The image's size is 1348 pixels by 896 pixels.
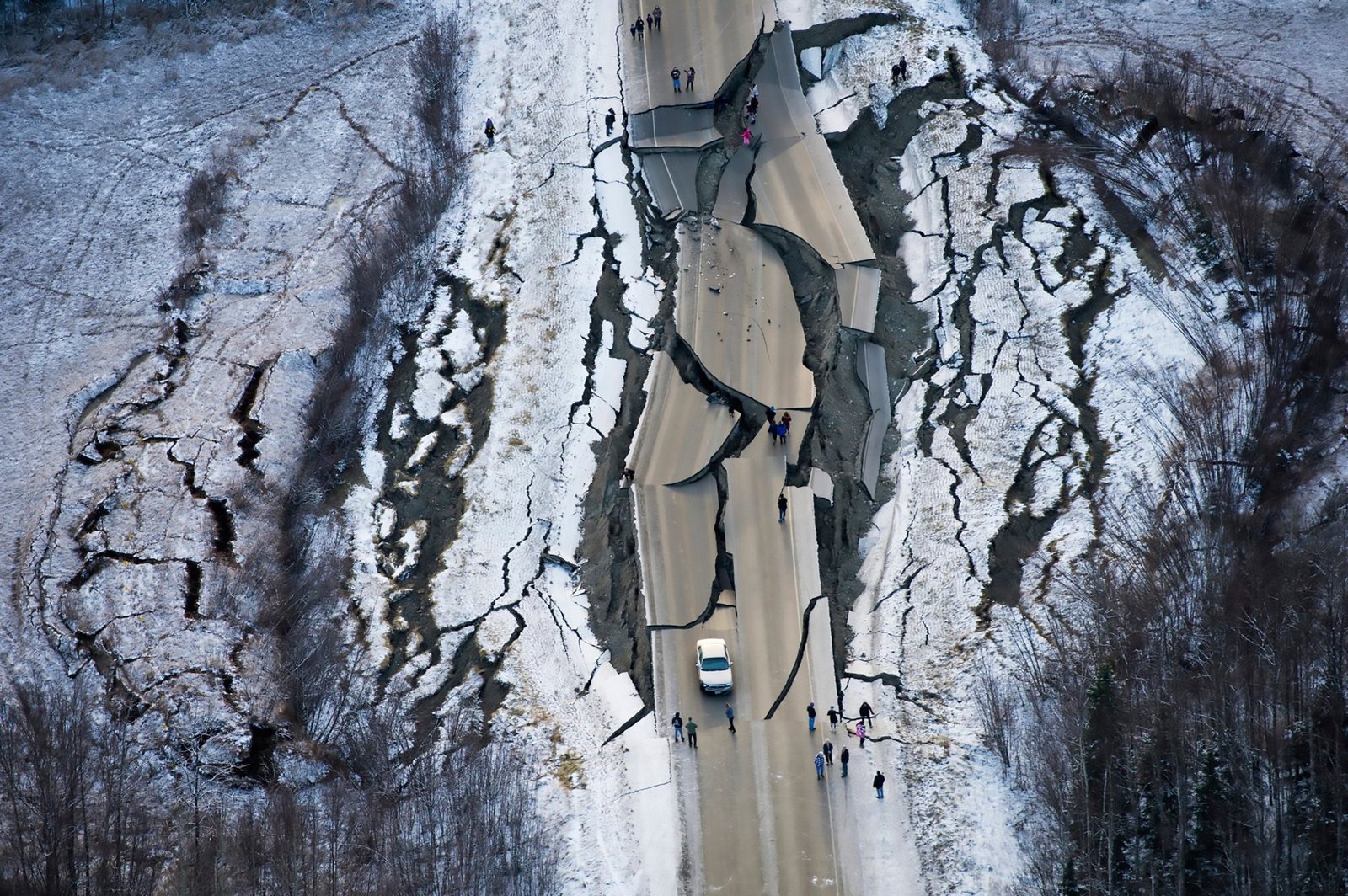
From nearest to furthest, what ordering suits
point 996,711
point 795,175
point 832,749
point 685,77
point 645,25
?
point 996,711
point 832,749
point 795,175
point 685,77
point 645,25

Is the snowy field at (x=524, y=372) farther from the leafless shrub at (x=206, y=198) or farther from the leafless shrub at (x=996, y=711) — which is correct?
the leafless shrub at (x=206, y=198)

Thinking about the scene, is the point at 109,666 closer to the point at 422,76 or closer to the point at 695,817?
the point at 695,817

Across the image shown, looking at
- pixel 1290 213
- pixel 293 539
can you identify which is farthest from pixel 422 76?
pixel 1290 213

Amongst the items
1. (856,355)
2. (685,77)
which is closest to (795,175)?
(685,77)

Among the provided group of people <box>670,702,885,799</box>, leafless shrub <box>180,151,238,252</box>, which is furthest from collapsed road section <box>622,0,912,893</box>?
leafless shrub <box>180,151,238,252</box>

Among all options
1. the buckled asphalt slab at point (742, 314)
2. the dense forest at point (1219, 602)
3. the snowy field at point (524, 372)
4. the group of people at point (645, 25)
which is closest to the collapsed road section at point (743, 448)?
the buckled asphalt slab at point (742, 314)

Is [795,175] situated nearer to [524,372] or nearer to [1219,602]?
[524,372]

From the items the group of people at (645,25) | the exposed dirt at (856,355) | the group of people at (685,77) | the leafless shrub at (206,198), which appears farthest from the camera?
the group of people at (645,25)

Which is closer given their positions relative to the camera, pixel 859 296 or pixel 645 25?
pixel 859 296

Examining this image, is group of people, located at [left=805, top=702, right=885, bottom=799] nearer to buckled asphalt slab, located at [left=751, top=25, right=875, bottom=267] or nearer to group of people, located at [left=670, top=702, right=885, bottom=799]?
group of people, located at [left=670, top=702, right=885, bottom=799]
